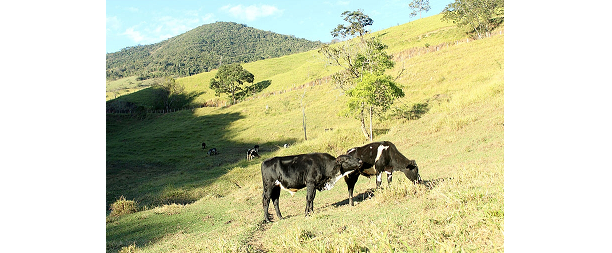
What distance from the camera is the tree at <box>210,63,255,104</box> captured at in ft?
220

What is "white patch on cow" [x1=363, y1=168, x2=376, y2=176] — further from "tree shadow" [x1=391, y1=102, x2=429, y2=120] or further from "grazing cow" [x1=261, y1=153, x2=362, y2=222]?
"tree shadow" [x1=391, y1=102, x2=429, y2=120]

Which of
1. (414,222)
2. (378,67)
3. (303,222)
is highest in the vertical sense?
(378,67)

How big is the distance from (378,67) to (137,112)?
48044 millimetres

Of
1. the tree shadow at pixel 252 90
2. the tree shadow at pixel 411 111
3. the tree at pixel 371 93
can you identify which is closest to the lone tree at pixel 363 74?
the tree at pixel 371 93

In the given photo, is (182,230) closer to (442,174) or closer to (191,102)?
(442,174)

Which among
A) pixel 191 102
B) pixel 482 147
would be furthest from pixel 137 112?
pixel 482 147

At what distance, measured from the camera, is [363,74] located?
26.5 meters

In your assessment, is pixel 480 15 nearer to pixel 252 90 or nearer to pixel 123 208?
pixel 252 90

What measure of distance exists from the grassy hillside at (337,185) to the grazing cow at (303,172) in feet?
2.19

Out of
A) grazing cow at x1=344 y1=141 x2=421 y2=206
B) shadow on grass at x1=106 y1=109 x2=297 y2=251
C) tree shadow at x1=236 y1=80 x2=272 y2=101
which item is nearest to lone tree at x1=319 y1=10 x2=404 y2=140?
shadow on grass at x1=106 y1=109 x2=297 y2=251

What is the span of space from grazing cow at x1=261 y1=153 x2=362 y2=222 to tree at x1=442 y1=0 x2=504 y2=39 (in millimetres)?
54967

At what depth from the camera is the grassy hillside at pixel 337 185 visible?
16.9ft

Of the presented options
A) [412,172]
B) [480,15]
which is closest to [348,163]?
[412,172]
